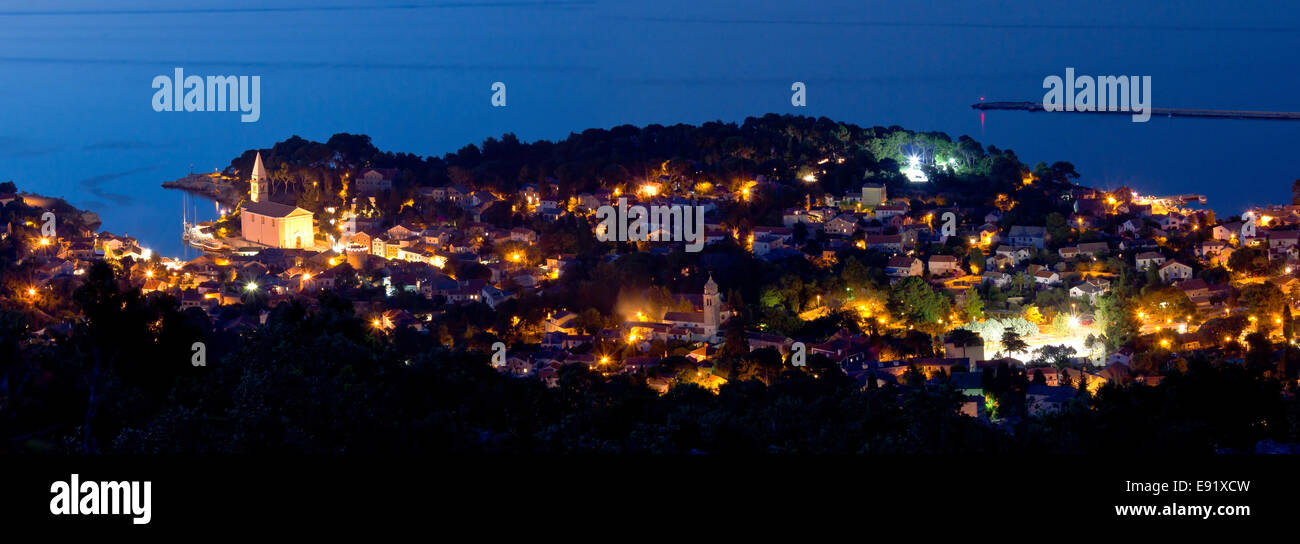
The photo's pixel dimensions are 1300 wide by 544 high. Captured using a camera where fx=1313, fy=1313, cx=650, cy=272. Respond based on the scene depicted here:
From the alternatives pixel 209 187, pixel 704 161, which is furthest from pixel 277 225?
pixel 704 161

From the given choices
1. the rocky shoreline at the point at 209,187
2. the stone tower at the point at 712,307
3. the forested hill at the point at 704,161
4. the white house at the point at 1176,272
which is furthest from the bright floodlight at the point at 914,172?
the rocky shoreline at the point at 209,187

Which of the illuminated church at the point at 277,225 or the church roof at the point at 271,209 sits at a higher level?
the church roof at the point at 271,209

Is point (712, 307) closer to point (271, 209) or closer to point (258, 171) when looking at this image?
point (271, 209)

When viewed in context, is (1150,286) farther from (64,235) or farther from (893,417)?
(64,235)

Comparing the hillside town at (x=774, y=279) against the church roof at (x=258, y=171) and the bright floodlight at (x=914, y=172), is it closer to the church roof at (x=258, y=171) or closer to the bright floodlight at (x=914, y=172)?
the bright floodlight at (x=914, y=172)

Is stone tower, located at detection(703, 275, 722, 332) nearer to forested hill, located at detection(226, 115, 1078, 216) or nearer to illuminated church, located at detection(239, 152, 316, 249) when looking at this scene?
forested hill, located at detection(226, 115, 1078, 216)

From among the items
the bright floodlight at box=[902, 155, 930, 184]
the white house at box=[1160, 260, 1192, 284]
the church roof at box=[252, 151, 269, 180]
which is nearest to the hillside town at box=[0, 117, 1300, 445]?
the white house at box=[1160, 260, 1192, 284]

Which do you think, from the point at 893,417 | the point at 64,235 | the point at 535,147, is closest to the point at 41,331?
the point at 64,235
